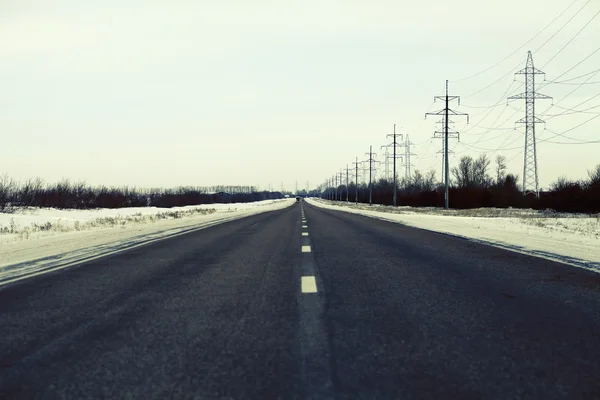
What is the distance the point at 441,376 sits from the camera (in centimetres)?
320

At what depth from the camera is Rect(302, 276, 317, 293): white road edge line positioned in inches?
245

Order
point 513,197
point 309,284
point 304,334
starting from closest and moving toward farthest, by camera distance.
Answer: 1. point 304,334
2. point 309,284
3. point 513,197

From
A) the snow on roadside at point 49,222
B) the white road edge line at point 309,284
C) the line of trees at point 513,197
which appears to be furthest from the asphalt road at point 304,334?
the line of trees at point 513,197

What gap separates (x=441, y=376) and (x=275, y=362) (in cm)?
113

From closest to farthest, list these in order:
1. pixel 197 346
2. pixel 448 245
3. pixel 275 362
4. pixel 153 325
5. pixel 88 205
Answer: pixel 275 362 < pixel 197 346 < pixel 153 325 < pixel 448 245 < pixel 88 205

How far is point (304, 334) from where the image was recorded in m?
4.19

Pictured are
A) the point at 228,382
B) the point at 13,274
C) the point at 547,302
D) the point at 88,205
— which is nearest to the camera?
the point at 228,382

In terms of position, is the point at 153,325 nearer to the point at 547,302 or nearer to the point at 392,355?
the point at 392,355

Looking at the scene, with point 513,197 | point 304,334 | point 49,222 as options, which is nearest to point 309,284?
point 304,334

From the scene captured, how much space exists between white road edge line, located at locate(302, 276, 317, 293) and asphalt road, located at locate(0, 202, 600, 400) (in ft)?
0.08

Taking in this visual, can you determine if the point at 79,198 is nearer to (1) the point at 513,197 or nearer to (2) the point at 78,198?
(2) the point at 78,198

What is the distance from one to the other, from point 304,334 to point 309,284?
2.50m

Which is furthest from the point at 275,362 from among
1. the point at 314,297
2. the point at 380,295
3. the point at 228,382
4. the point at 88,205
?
the point at 88,205

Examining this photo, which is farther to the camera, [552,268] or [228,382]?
[552,268]
